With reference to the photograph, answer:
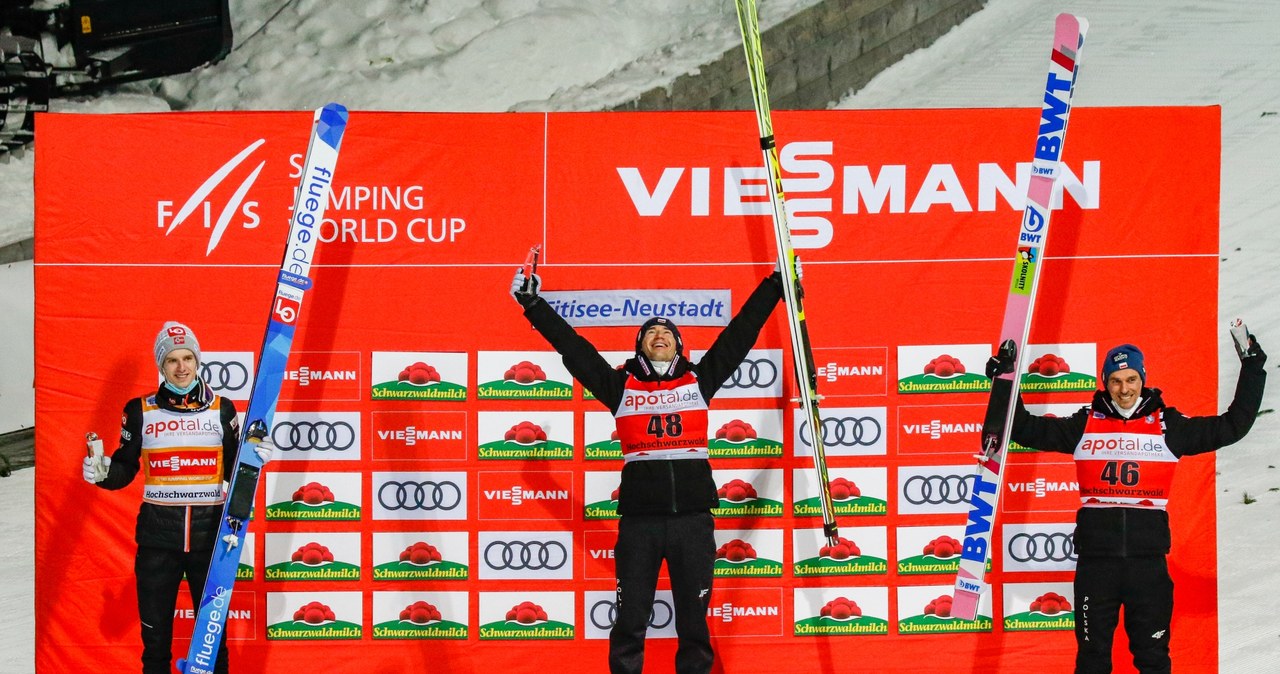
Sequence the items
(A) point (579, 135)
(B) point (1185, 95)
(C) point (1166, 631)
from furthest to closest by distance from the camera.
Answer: (B) point (1185, 95) → (A) point (579, 135) → (C) point (1166, 631)

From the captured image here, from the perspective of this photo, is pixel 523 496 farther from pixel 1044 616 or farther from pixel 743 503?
pixel 1044 616

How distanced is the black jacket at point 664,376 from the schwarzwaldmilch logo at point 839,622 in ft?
3.15

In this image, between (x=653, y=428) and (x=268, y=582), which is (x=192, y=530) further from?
(x=653, y=428)

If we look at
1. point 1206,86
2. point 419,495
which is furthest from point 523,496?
point 1206,86

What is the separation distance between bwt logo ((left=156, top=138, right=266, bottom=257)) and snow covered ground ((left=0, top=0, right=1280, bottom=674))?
3.54 meters

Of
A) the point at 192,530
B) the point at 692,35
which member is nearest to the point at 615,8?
the point at 692,35

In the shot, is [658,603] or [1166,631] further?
[658,603]

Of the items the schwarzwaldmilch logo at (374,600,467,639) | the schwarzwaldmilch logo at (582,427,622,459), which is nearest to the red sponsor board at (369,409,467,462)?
the schwarzwaldmilch logo at (582,427,622,459)

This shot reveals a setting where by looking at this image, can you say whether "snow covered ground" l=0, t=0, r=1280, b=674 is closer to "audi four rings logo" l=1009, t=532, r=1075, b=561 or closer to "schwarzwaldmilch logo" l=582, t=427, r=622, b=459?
"audi four rings logo" l=1009, t=532, r=1075, b=561

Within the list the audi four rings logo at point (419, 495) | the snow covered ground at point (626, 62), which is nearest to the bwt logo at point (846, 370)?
the audi four rings logo at point (419, 495)

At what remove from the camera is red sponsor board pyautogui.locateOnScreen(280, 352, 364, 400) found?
5.14m

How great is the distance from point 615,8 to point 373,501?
526 centimetres

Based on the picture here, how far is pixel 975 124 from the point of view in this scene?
201 inches

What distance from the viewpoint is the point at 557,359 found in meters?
5.14
